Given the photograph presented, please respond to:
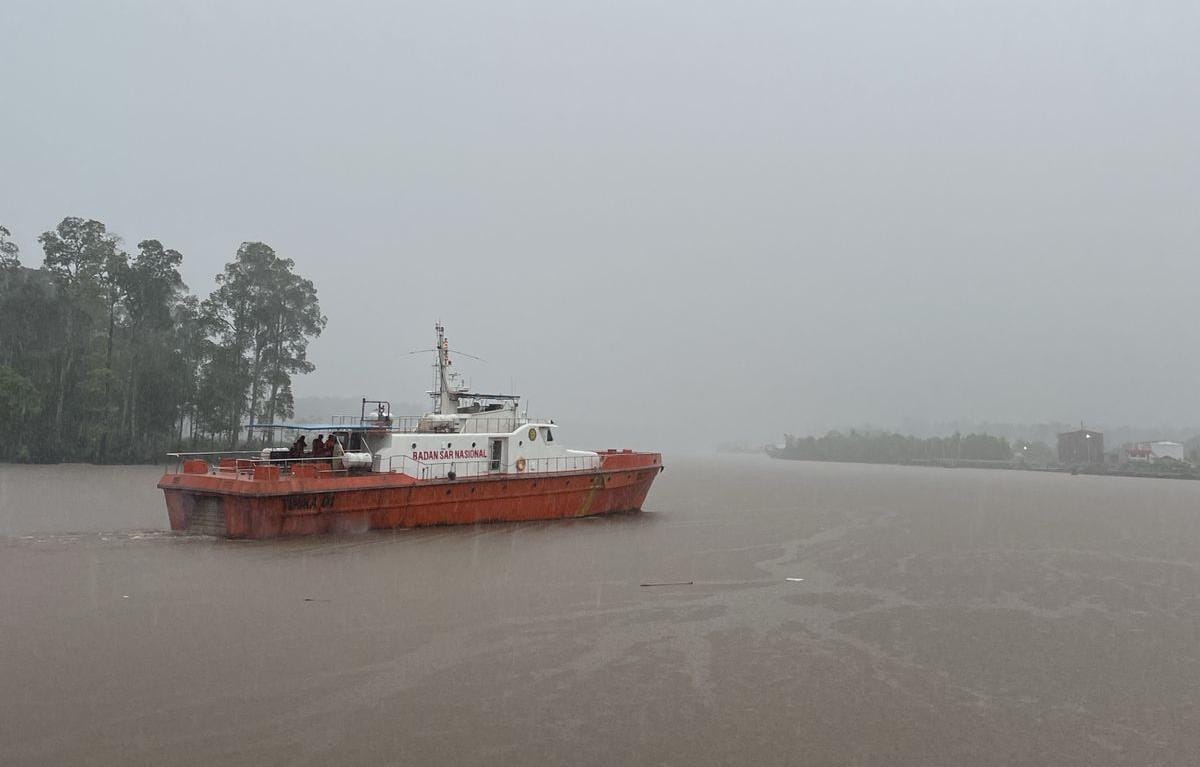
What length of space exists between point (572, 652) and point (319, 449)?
44.6ft

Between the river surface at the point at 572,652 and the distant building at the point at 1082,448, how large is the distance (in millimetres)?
102576

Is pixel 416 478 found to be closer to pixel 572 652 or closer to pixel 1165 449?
pixel 572 652

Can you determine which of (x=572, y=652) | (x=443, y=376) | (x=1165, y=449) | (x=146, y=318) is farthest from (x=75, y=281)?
(x=1165, y=449)

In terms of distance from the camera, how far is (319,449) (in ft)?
72.0

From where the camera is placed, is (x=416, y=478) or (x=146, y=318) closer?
(x=416, y=478)

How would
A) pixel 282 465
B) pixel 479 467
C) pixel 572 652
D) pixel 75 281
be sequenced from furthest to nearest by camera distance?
pixel 75 281
pixel 479 467
pixel 282 465
pixel 572 652

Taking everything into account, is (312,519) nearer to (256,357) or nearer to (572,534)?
(572,534)

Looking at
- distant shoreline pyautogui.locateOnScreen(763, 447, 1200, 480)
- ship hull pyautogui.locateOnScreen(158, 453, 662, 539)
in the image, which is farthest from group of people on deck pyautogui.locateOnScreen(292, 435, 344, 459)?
distant shoreline pyautogui.locateOnScreen(763, 447, 1200, 480)

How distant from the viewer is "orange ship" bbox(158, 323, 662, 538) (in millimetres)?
19094

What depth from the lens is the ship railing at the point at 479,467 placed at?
72.5ft

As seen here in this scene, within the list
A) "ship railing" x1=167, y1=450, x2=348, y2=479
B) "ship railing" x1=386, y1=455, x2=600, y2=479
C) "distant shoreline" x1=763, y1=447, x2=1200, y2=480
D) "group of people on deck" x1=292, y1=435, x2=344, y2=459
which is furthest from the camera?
"distant shoreline" x1=763, y1=447, x2=1200, y2=480

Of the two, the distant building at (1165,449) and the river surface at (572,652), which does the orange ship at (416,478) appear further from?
the distant building at (1165,449)

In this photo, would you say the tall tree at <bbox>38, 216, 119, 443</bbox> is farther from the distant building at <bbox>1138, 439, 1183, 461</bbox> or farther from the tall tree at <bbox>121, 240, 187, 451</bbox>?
the distant building at <bbox>1138, 439, 1183, 461</bbox>

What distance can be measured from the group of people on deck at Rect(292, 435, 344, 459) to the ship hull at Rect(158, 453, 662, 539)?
1.62 m
